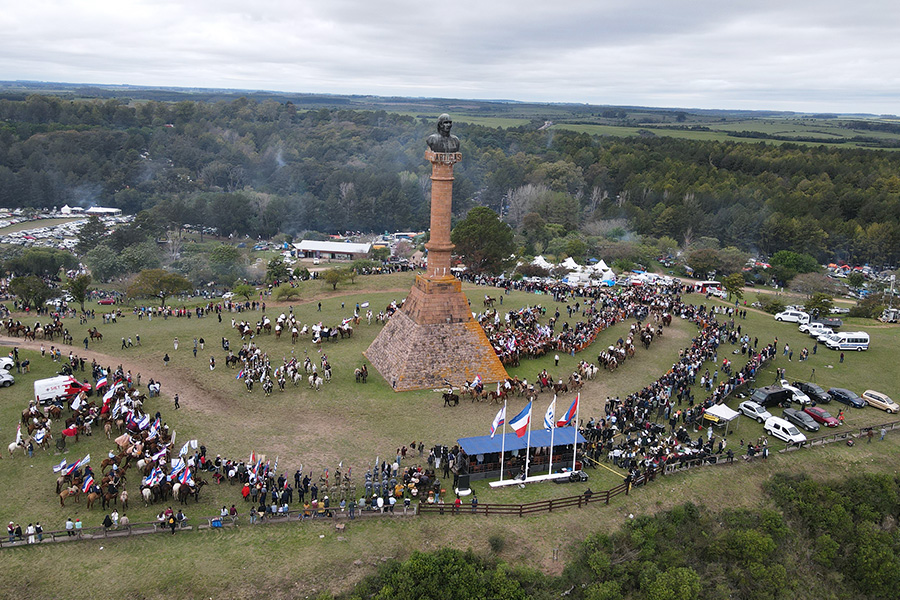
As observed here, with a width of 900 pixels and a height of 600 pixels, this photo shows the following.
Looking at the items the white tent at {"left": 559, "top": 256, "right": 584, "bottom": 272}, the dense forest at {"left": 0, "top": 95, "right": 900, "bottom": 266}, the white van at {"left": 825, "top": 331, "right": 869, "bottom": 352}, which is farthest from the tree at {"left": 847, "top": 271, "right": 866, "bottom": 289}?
the white van at {"left": 825, "top": 331, "right": 869, "bottom": 352}

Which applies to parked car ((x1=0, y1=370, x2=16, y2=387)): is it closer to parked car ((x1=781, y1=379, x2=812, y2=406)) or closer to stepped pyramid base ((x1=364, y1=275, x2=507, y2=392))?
stepped pyramid base ((x1=364, y1=275, x2=507, y2=392))

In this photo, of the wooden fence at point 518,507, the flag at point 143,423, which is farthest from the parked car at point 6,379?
the wooden fence at point 518,507

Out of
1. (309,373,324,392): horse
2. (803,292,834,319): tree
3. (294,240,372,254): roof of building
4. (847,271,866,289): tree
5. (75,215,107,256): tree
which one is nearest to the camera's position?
(309,373,324,392): horse

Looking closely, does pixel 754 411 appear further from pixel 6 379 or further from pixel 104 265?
pixel 104 265

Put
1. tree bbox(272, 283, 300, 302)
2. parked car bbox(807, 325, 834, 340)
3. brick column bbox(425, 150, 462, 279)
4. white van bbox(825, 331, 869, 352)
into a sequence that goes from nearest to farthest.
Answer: brick column bbox(425, 150, 462, 279), white van bbox(825, 331, 869, 352), parked car bbox(807, 325, 834, 340), tree bbox(272, 283, 300, 302)

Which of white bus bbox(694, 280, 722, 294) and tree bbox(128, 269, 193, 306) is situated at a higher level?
tree bbox(128, 269, 193, 306)

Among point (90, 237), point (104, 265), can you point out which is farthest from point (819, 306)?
point (90, 237)

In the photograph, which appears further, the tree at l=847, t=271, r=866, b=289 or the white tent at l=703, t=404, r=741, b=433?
the tree at l=847, t=271, r=866, b=289

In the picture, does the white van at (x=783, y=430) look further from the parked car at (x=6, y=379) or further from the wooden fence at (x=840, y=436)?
the parked car at (x=6, y=379)
